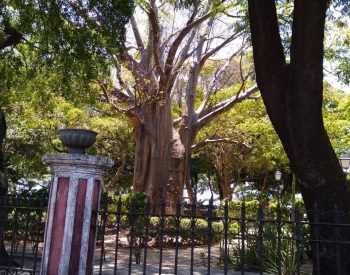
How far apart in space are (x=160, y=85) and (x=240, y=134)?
663 centimetres

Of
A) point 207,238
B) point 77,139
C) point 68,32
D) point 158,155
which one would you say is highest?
point 68,32

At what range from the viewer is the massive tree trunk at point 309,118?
5.22 metres

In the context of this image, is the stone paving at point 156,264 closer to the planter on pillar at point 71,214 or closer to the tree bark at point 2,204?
the tree bark at point 2,204

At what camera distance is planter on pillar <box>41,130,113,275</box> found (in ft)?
15.4

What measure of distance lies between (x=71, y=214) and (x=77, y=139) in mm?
801

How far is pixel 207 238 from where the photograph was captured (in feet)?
19.7

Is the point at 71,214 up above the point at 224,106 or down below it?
below

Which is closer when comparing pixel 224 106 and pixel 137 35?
pixel 137 35

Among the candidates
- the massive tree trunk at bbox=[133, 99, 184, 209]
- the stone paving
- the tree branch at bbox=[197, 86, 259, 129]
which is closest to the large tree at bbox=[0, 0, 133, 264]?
the stone paving

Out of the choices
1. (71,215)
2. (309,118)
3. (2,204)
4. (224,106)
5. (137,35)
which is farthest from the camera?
(224,106)

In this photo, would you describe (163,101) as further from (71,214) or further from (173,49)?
(71,214)

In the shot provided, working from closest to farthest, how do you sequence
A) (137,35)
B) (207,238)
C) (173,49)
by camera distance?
(207,238) < (173,49) < (137,35)

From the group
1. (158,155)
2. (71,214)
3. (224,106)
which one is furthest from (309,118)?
(224,106)

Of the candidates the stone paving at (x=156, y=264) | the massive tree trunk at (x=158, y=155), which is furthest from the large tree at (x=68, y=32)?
the massive tree trunk at (x=158, y=155)
